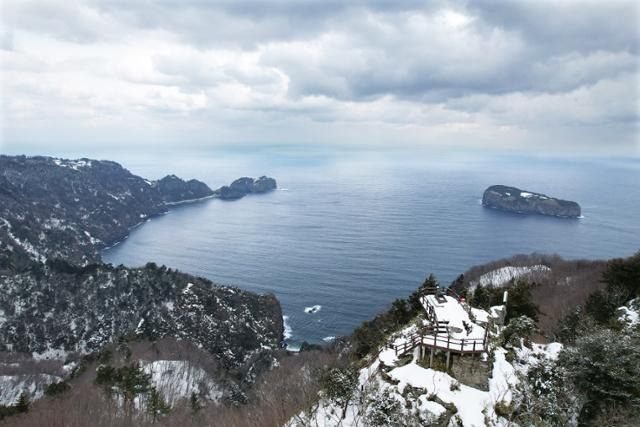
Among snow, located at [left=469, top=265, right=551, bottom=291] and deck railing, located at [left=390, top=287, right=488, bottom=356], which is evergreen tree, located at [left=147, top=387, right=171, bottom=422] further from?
snow, located at [left=469, top=265, right=551, bottom=291]

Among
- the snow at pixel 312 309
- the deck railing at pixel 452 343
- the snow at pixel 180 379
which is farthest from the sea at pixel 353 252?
the deck railing at pixel 452 343

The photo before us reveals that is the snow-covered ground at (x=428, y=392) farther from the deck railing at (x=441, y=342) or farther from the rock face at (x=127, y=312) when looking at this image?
the rock face at (x=127, y=312)

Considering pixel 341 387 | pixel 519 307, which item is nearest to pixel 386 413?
pixel 341 387

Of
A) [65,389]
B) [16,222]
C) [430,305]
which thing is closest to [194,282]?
[65,389]

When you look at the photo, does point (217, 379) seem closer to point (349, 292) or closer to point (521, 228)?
point (349, 292)

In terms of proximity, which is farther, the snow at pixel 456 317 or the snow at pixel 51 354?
the snow at pixel 51 354

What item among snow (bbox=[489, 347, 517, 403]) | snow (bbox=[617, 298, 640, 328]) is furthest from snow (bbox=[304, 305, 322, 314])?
snow (bbox=[489, 347, 517, 403])
